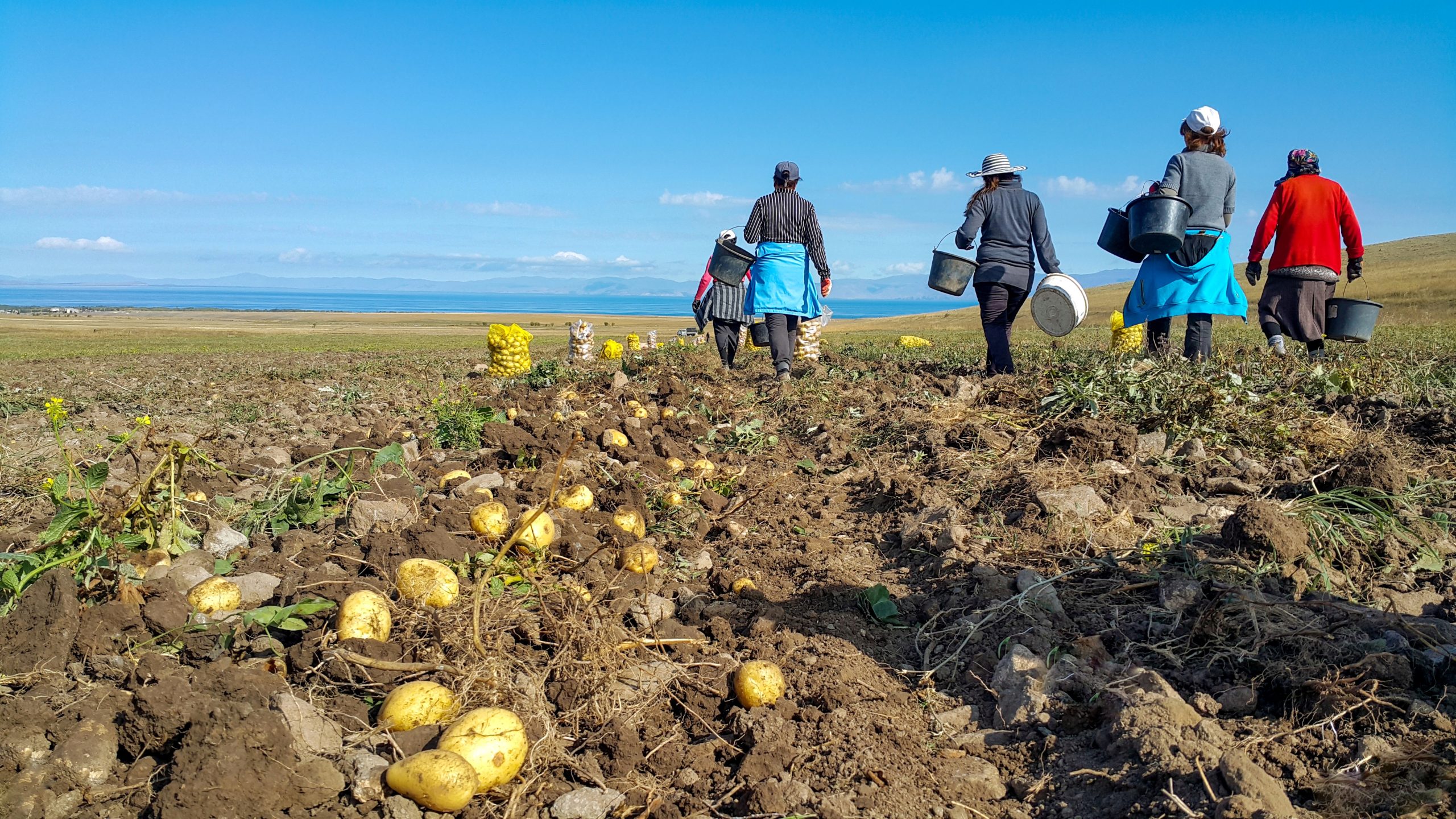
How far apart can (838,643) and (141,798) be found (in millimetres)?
1952

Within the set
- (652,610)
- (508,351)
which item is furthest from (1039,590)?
(508,351)

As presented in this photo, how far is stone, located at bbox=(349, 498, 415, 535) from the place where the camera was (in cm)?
360

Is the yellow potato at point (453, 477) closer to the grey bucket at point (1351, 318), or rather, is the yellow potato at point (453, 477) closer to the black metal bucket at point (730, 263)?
the black metal bucket at point (730, 263)

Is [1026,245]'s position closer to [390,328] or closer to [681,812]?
[681,812]

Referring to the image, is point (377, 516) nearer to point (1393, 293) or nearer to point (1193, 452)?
point (1193, 452)

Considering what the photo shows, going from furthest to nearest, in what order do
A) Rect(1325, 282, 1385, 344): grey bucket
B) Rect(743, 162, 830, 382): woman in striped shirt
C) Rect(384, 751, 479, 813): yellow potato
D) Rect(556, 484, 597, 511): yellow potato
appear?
Rect(743, 162, 830, 382): woman in striped shirt → Rect(1325, 282, 1385, 344): grey bucket → Rect(556, 484, 597, 511): yellow potato → Rect(384, 751, 479, 813): yellow potato

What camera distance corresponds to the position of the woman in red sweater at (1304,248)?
269 inches

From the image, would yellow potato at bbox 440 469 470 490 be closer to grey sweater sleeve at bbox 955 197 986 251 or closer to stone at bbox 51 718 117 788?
stone at bbox 51 718 117 788

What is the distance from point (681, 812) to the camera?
223 cm

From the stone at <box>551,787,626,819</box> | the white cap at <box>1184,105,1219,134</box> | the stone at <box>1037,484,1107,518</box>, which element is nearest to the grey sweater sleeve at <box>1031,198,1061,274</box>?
the white cap at <box>1184,105,1219,134</box>

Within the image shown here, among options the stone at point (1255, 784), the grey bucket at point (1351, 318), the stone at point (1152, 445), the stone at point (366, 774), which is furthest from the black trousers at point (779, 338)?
the stone at point (1255, 784)

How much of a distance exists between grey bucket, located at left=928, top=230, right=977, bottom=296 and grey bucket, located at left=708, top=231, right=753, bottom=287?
1.78 m

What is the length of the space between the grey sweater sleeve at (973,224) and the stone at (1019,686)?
16.5 feet

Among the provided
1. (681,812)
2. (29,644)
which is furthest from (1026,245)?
(29,644)
